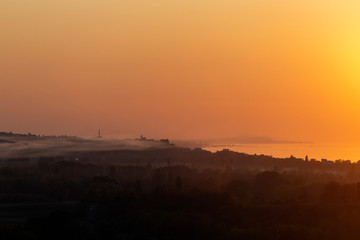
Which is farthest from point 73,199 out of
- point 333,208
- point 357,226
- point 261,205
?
point 357,226

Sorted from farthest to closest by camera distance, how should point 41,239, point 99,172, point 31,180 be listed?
point 99,172, point 31,180, point 41,239

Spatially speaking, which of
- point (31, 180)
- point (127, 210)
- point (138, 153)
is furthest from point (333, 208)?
point (138, 153)

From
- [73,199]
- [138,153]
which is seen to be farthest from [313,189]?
[138,153]

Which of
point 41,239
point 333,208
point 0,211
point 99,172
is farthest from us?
point 99,172

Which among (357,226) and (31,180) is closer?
(357,226)

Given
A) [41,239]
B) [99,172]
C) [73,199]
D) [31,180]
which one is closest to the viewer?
[41,239]

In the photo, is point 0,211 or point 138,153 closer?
point 0,211

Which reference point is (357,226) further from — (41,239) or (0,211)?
(0,211)

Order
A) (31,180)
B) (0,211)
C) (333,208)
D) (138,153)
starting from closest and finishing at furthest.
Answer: (333,208) < (0,211) < (31,180) < (138,153)

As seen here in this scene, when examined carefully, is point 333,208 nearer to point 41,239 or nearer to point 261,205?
point 261,205
